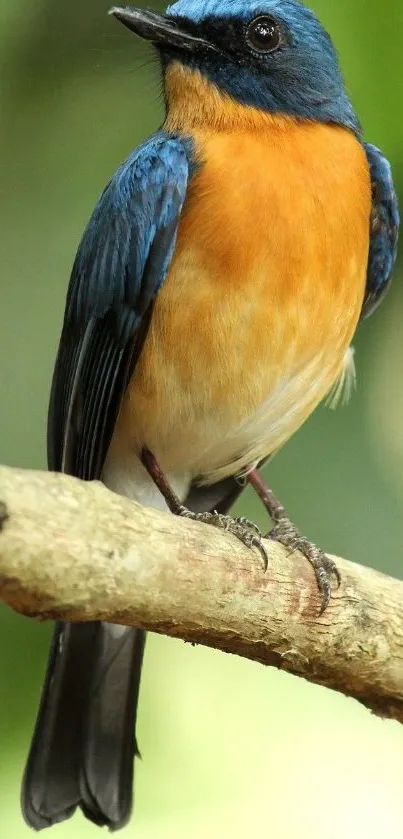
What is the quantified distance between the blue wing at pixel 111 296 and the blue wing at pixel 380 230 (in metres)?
0.69

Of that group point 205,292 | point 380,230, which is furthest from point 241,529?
point 380,230

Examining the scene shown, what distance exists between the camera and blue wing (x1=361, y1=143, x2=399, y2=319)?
13.6ft

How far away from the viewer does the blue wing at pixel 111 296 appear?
3.82 metres

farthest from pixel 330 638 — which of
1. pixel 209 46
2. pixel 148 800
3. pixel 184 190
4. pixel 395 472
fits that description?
pixel 209 46

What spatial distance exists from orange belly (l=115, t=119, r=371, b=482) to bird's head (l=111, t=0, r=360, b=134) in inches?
4.2

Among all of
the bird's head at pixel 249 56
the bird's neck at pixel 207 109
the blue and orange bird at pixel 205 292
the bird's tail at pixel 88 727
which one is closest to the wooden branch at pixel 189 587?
the blue and orange bird at pixel 205 292

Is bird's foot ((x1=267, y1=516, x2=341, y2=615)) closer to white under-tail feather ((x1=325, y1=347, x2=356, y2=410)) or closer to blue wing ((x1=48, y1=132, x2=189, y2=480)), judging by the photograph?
white under-tail feather ((x1=325, y1=347, x2=356, y2=410))

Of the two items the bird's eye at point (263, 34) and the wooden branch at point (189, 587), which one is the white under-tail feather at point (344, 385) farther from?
the bird's eye at point (263, 34)

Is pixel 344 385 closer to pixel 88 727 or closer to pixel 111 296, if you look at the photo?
pixel 111 296

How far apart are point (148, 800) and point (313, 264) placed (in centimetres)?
173

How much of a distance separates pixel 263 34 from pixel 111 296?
1.01m

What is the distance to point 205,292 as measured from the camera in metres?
3.68

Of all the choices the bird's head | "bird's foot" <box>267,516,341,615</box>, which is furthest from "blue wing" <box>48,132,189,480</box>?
"bird's foot" <box>267,516,341,615</box>

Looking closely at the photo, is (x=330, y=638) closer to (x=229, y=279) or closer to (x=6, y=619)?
(x=6, y=619)
